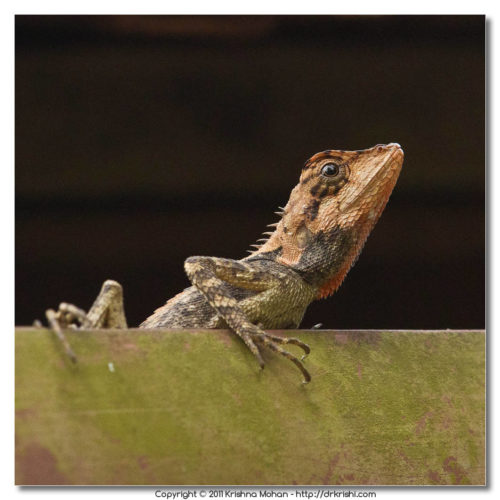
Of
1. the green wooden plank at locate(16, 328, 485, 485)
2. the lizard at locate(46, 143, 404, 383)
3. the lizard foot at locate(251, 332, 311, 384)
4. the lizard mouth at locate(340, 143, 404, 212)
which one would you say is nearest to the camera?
the green wooden plank at locate(16, 328, 485, 485)

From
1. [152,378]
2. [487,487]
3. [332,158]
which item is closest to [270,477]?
[152,378]

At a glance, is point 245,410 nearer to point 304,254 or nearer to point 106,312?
point 106,312

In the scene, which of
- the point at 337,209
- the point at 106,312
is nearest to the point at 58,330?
the point at 106,312

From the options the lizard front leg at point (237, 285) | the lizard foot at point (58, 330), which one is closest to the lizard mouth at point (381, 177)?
the lizard front leg at point (237, 285)

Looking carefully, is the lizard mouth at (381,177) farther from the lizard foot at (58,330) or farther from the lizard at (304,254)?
the lizard foot at (58,330)

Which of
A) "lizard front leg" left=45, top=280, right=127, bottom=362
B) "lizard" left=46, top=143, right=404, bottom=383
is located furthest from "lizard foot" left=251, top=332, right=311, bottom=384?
"lizard front leg" left=45, top=280, right=127, bottom=362

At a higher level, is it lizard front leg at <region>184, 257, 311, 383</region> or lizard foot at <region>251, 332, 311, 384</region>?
lizard front leg at <region>184, 257, 311, 383</region>

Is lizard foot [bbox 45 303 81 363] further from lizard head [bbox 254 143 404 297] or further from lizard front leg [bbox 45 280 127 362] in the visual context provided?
lizard head [bbox 254 143 404 297]
